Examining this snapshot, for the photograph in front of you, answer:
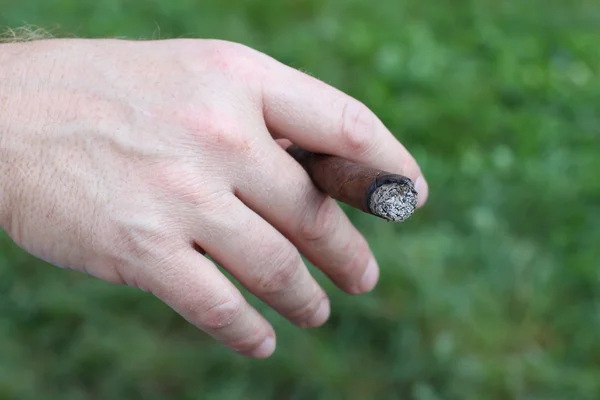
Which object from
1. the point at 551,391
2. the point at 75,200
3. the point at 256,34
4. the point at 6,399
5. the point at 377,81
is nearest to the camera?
the point at 75,200

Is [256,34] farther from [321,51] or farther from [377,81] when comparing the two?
[377,81]

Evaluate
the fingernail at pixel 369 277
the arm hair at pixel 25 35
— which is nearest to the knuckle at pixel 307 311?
the fingernail at pixel 369 277

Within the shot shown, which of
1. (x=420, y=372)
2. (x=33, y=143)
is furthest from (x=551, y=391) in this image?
(x=33, y=143)

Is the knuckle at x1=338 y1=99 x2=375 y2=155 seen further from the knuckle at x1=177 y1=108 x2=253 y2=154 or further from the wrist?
the wrist

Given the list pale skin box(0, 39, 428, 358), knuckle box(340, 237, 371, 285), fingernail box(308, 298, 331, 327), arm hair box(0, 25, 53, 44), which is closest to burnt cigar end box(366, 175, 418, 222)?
pale skin box(0, 39, 428, 358)

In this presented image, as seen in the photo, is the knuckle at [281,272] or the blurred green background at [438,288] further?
the blurred green background at [438,288]

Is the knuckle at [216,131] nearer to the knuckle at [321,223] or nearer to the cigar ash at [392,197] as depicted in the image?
the knuckle at [321,223]
